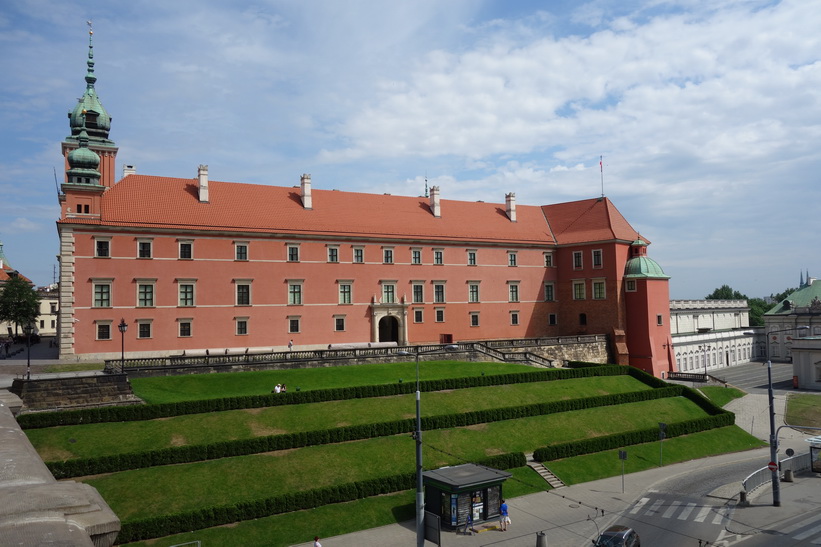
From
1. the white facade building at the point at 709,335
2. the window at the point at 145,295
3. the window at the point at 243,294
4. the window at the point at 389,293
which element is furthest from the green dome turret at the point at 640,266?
the window at the point at 145,295

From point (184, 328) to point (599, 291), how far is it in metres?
42.1

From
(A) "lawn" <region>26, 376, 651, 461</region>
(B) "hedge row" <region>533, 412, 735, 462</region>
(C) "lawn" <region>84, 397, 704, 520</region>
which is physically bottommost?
(B) "hedge row" <region>533, 412, 735, 462</region>

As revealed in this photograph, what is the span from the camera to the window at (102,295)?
45156 mm

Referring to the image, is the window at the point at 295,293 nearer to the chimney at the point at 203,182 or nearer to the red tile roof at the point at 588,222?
the chimney at the point at 203,182

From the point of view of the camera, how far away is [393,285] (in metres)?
57.6

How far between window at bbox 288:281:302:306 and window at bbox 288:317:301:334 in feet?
4.40

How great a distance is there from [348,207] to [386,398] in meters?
25.7

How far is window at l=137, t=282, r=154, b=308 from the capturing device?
46562 mm

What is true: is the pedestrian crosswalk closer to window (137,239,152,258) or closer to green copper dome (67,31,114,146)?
window (137,239,152,258)

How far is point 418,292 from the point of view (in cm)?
5909

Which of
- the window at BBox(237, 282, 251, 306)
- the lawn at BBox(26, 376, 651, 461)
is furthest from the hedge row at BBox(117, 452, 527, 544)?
the window at BBox(237, 282, 251, 306)

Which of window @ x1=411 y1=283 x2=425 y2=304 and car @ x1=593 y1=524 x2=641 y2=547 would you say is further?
window @ x1=411 y1=283 x2=425 y2=304

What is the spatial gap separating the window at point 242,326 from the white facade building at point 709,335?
2172 inches

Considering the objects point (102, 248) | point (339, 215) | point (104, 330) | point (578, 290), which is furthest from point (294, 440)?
point (578, 290)
